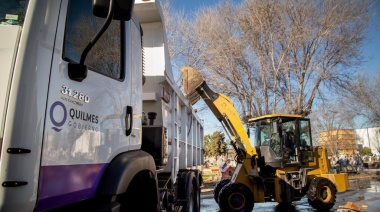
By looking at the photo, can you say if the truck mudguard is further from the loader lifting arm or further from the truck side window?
the loader lifting arm

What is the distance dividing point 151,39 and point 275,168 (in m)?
6.47

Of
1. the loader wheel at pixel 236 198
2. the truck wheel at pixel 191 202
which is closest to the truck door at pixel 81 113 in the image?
the truck wheel at pixel 191 202

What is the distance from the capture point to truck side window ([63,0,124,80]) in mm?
2105

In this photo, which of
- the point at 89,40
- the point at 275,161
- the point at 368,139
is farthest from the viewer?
the point at 368,139

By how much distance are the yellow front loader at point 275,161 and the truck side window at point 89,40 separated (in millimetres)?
5820

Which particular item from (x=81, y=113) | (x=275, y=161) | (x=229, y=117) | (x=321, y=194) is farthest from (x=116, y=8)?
(x=321, y=194)

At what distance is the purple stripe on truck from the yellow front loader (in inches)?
253

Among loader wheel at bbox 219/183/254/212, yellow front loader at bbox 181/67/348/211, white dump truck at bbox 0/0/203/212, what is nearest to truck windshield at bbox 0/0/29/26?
white dump truck at bbox 0/0/203/212

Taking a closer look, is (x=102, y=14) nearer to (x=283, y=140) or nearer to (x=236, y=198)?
(x=236, y=198)

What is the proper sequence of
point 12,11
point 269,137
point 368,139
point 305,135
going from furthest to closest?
point 368,139 < point 305,135 < point 269,137 < point 12,11

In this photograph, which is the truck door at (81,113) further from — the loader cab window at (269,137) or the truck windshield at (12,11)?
the loader cab window at (269,137)

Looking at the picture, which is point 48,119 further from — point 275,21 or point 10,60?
point 275,21

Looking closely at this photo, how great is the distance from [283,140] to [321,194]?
6.31ft

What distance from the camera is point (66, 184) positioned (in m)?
1.89
